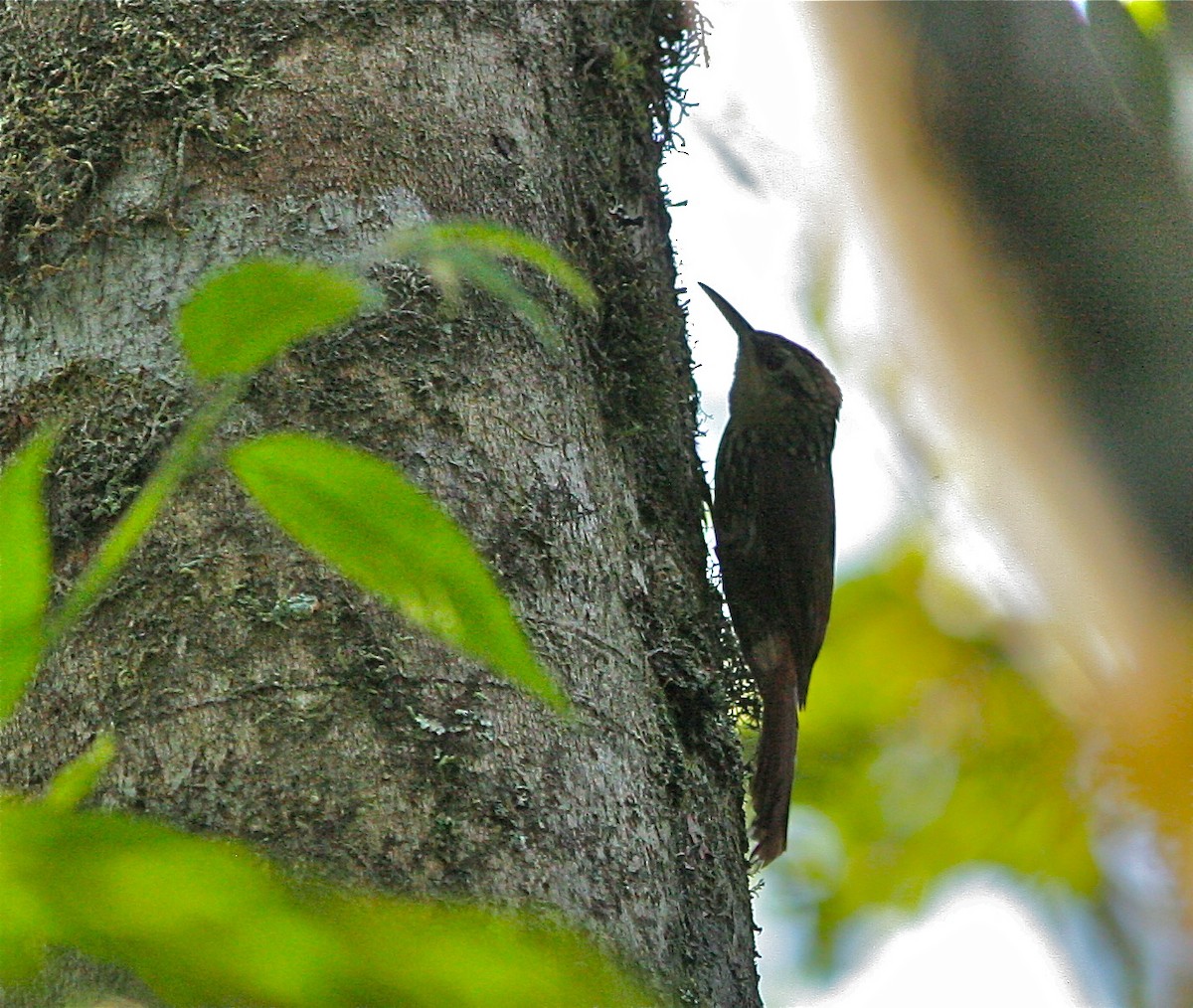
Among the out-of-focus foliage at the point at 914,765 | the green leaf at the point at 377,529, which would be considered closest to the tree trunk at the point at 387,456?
the out-of-focus foliage at the point at 914,765

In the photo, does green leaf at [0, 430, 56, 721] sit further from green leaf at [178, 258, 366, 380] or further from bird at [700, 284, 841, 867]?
bird at [700, 284, 841, 867]

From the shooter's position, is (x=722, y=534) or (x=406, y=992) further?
(x=722, y=534)

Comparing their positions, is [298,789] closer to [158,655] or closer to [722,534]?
[158,655]

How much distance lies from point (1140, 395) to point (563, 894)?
110cm

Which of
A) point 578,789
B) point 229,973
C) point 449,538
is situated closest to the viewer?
point 229,973

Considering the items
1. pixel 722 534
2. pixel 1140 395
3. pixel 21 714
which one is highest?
pixel 722 534

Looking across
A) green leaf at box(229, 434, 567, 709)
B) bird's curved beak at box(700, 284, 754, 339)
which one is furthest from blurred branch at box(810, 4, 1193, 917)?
bird's curved beak at box(700, 284, 754, 339)

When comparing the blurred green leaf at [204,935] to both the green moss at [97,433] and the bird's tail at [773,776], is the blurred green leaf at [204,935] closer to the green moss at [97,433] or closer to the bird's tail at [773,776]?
the green moss at [97,433]

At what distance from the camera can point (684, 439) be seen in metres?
2.76

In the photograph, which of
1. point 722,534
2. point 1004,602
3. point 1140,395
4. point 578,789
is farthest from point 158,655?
point 722,534

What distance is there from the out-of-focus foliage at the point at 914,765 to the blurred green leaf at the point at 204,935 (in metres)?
1.04

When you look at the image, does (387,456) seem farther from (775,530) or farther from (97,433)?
(775,530)

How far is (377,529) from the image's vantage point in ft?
3.03

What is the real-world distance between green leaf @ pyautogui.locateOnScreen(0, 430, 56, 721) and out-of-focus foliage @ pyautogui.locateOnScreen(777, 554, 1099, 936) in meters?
1.19
